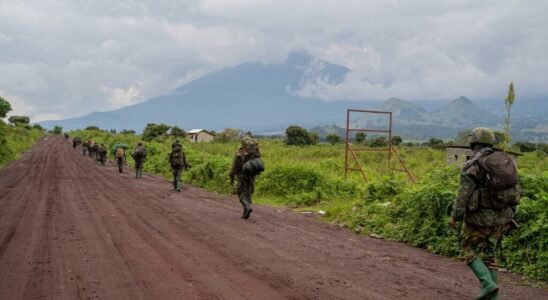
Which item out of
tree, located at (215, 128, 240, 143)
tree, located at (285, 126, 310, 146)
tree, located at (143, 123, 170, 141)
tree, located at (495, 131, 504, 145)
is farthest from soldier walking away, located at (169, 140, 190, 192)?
tree, located at (215, 128, 240, 143)

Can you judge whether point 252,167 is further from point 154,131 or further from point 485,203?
point 154,131

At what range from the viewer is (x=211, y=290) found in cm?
601

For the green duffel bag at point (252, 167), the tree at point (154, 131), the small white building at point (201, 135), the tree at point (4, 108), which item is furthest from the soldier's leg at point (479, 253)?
the small white building at point (201, 135)

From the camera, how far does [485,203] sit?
18.4 feet

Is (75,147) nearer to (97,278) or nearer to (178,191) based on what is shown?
(178,191)

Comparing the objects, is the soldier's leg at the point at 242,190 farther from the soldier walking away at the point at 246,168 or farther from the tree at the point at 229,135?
the tree at the point at 229,135

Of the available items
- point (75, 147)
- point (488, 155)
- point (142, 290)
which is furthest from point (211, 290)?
point (75, 147)

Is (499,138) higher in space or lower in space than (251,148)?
higher

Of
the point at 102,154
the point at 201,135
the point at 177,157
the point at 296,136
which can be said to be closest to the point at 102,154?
the point at 102,154

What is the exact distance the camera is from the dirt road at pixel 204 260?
6.07m

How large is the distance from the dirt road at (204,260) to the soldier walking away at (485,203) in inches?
27.1

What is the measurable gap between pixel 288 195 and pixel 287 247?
8810 millimetres

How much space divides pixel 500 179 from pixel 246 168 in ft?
23.6

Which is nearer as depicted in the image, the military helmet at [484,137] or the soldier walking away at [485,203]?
the soldier walking away at [485,203]
